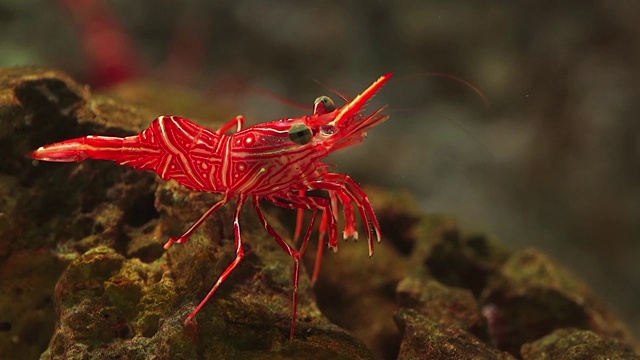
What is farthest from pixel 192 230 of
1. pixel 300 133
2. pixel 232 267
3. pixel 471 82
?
pixel 471 82

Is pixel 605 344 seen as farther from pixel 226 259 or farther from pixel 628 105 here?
pixel 628 105

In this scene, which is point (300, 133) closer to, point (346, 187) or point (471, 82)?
point (346, 187)

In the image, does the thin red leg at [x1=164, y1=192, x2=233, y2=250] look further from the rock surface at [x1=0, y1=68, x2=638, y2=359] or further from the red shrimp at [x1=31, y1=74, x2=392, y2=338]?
the rock surface at [x1=0, y1=68, x2=638, y2=359]

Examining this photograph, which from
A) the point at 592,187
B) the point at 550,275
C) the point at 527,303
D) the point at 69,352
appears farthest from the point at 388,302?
the point at 592,187

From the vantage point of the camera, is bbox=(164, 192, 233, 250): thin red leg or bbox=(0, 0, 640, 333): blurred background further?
bbox=(0, 0, 640, 333): blurred background

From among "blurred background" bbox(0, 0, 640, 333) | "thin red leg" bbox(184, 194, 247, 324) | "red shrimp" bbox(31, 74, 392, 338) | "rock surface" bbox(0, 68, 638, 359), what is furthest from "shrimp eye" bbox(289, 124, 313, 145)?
"blurred background" bbox(0, 0, 640, 333)

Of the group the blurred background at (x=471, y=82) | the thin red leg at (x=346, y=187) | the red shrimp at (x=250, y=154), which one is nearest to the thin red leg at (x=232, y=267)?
the red shrimp at (x=250, y=154)
